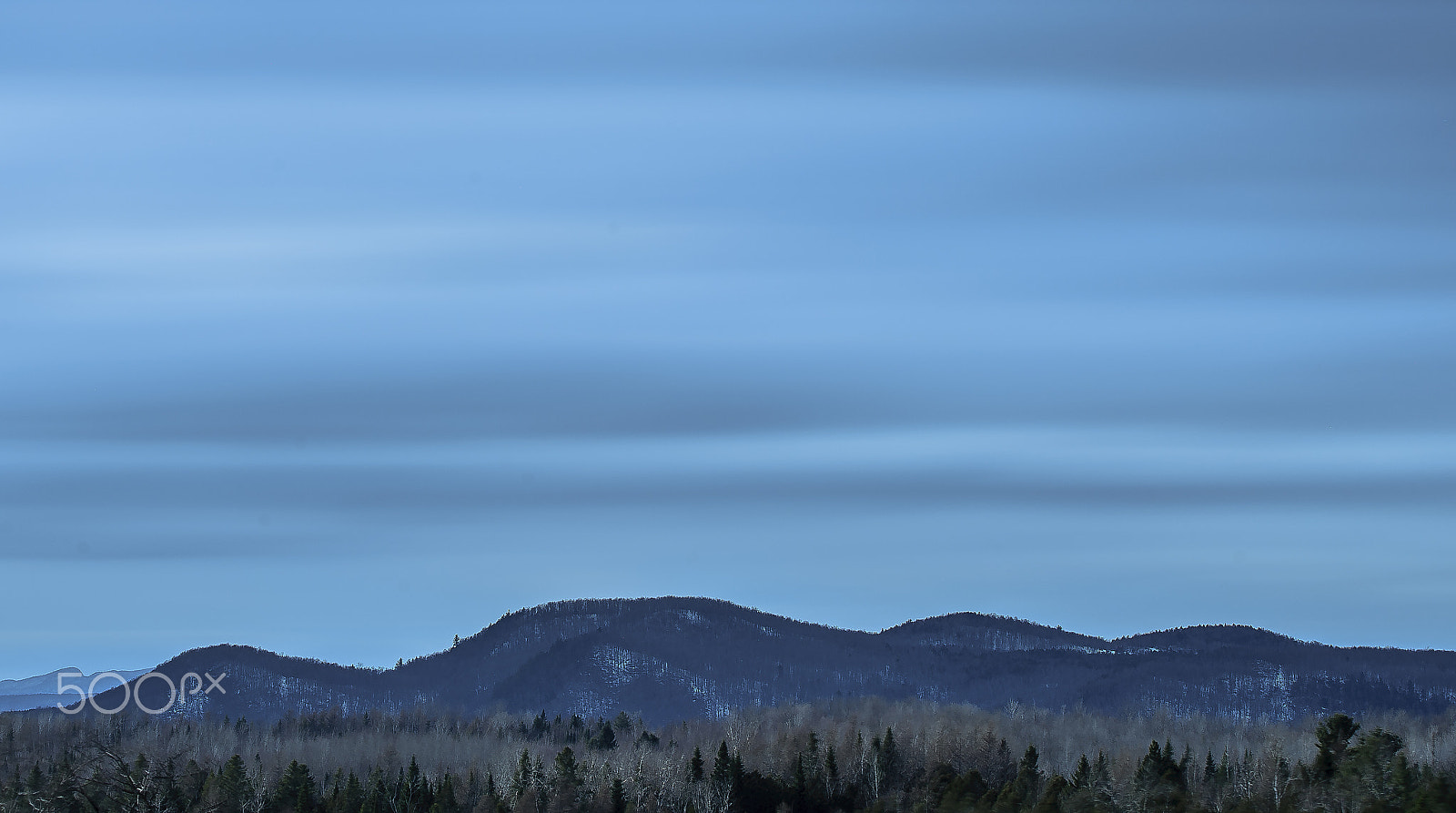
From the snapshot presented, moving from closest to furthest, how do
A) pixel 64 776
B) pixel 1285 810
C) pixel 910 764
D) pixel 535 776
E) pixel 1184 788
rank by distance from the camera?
pixel 1285 810, pixel 64 776, pixel 1184 788, pixel 535 776, pixel 910 764

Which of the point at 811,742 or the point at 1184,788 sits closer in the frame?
the point at 1184,788

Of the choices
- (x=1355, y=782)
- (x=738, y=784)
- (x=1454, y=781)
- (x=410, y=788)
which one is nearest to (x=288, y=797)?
(x=410, y=788)

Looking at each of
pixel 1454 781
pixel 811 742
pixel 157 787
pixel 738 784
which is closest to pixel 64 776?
pixel 157 787

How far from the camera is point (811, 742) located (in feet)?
530

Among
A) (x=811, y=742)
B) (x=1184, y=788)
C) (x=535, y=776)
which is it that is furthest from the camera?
(x=811, y=742)

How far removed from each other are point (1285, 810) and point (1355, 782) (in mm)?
6588

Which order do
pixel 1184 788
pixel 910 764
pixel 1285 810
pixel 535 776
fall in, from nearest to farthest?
pixel 1285 810 → pixel 1184 788 → pixel 535 776 → pixel 910 764

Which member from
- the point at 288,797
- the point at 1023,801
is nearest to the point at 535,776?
the point at 288,797

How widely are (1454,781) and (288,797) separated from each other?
98.3m

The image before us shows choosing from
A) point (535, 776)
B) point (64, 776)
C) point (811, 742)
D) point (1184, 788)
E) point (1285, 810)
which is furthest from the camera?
point (811, 742)

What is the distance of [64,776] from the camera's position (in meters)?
126

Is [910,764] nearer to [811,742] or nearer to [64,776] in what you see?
[811,742]

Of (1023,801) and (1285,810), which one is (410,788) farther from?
(1285,810)

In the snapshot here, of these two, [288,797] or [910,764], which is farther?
[910,764]
